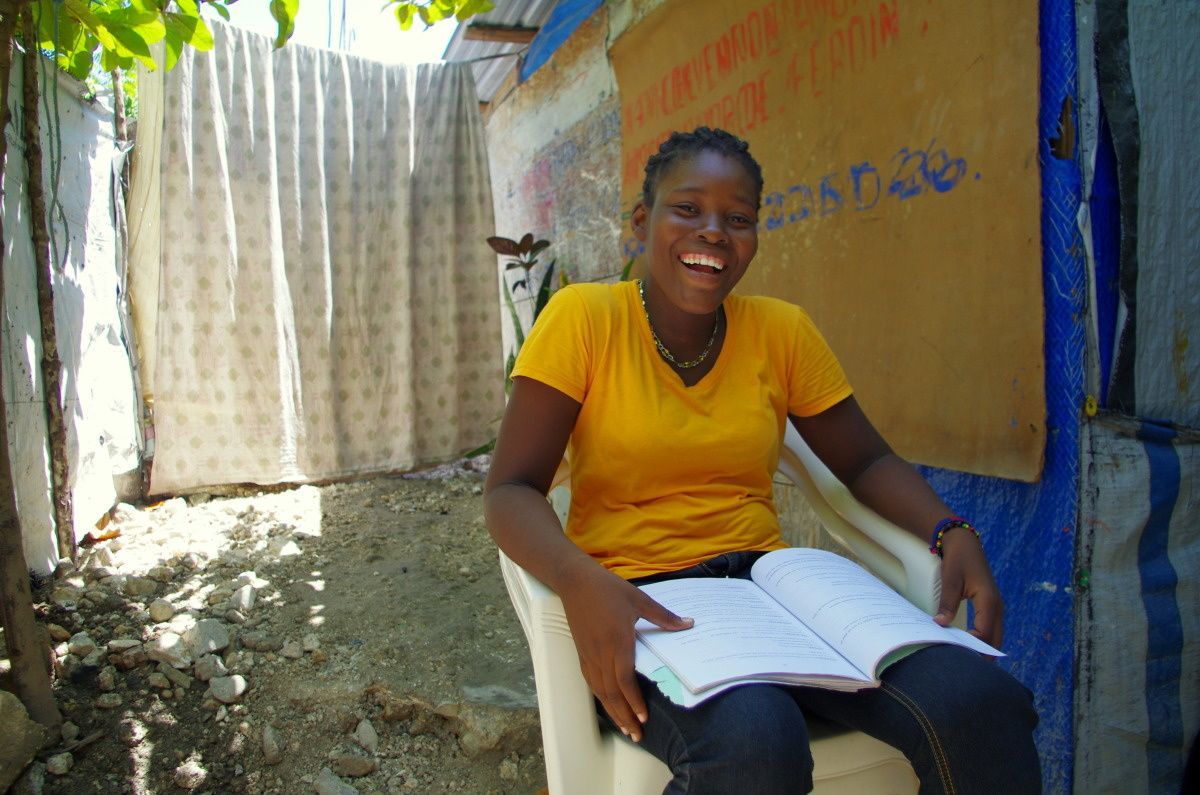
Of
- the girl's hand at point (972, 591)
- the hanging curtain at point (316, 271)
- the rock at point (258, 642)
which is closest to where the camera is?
the girl's hand at point (972, 591)

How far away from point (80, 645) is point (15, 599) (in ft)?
1.64

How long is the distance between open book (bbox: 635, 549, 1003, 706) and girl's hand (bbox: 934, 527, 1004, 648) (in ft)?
0.21

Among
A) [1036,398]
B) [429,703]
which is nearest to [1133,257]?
[1036,398]

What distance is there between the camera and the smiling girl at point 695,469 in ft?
3.56

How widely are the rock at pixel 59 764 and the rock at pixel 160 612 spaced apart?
2.29ft

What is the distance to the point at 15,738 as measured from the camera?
1811mm

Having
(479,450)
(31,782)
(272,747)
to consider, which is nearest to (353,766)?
(272,747)

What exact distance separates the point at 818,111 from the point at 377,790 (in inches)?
88.1

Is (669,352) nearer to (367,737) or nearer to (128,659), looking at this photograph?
(367,737)

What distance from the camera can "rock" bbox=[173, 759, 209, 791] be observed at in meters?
1.93

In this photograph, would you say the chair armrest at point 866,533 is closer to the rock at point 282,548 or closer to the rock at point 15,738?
the rock at point 15,738

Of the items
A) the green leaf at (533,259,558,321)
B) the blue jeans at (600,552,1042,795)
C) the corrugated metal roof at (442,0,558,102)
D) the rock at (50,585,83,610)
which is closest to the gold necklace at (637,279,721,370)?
the blue jeans at (600,552,1042,795)

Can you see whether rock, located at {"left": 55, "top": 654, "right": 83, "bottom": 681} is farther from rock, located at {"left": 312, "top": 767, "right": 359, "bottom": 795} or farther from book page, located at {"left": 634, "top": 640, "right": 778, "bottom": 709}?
book page, located at {"left": 634, "top": 640, "right": 778, "bottom": 709}

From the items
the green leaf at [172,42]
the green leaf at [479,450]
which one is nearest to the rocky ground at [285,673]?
the green leaf at [479,450]
